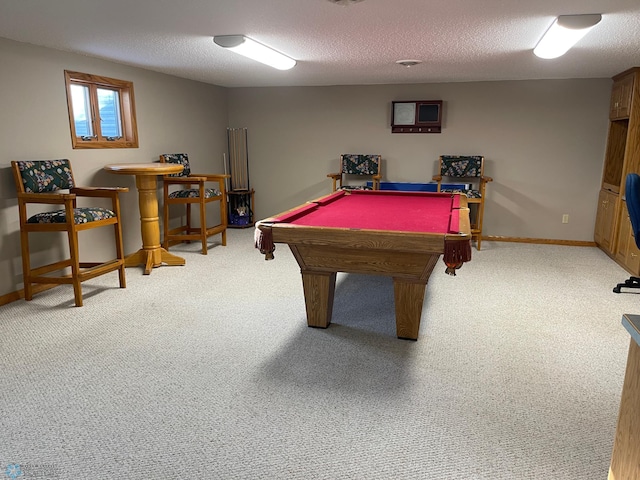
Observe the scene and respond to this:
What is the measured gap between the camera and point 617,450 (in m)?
1.31

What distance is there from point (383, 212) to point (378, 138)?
320 centimetres

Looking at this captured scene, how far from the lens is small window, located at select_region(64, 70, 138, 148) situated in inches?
164

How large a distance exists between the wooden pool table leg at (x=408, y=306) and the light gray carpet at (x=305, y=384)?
0.08m

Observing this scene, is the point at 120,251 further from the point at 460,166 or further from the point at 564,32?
the point at 460,166

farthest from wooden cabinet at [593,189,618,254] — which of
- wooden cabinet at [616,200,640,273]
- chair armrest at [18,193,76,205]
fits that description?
chair armrest at [18,193,76,205]

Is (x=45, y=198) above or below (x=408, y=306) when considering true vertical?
above

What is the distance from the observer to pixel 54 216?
11.1 feet

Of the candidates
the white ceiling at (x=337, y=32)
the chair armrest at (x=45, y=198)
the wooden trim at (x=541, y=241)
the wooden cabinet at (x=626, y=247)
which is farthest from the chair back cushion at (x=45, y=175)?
the wooden cabinet at (x=626, y=247)

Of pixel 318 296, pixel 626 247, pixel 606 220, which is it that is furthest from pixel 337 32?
pixel 606 220

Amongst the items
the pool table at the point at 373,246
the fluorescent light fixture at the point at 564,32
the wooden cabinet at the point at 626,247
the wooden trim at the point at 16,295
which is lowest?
the wooden trim at the point at 16,295

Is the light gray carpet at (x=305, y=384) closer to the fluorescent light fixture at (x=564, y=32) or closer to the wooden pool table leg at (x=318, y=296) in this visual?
the wooden pool table leg at (x=318, y=296)

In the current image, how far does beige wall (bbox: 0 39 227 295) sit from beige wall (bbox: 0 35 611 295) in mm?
18

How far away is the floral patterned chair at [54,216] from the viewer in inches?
132

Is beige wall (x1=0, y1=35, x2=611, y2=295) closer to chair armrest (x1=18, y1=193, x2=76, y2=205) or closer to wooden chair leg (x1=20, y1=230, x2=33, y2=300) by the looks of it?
wooden chair leg (x1=20, y1=230, x2=33, y2=300)
